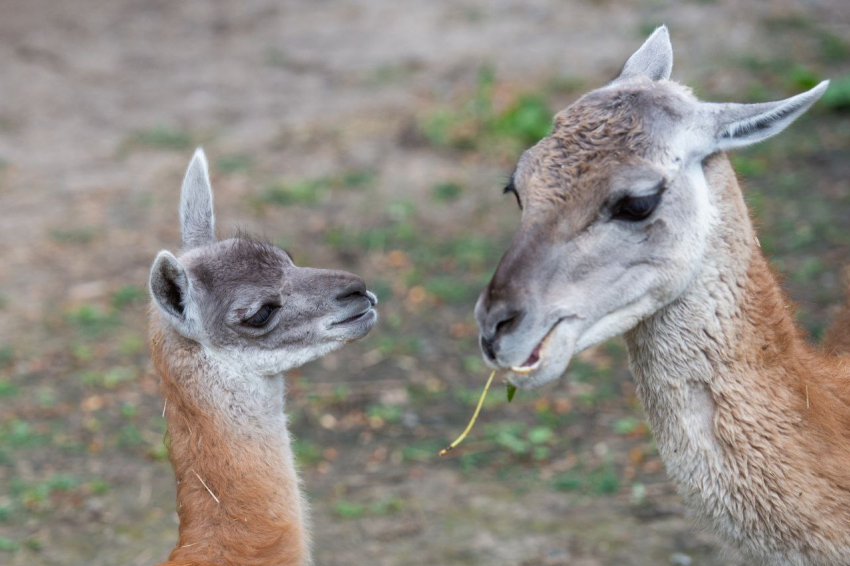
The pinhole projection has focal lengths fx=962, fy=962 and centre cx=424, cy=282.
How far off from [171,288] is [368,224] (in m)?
5.33

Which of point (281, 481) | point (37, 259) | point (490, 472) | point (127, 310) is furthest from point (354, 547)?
point (37, 259)

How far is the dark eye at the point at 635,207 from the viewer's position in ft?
11.1

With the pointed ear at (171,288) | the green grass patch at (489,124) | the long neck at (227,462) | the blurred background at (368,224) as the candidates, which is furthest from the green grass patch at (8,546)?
the green grass patch at (489,124)

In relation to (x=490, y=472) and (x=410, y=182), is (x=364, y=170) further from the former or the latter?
(x=490, y=472)

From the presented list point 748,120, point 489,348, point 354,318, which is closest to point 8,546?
point 354,318

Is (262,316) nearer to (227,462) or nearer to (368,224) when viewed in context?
(227,462)

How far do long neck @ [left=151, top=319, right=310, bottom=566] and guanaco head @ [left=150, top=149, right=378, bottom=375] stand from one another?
106 millimetres

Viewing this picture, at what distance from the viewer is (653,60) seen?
409 centimetres

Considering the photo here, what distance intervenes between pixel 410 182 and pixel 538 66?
289 centimetres

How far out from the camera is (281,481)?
13.1ft

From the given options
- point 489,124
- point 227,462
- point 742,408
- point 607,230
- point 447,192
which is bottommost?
point 447,192

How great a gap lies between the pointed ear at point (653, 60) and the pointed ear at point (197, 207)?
2067 mm

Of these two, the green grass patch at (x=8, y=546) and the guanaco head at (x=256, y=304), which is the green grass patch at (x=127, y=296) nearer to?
the green grass patch at (x=8, y=546)

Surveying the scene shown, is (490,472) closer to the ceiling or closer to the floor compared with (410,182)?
closer to the floor
